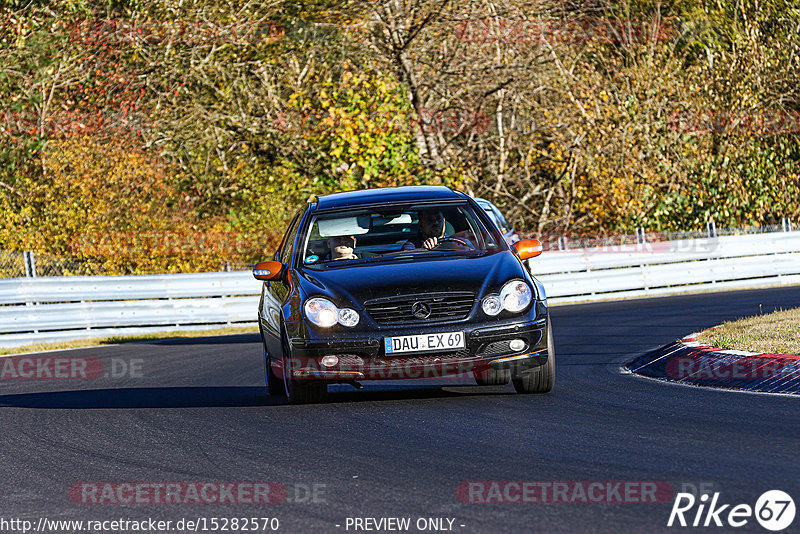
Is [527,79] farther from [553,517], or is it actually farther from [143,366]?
[553,517]

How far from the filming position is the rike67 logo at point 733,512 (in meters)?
4.99

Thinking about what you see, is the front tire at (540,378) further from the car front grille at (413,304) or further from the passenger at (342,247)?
the passenger at (342,247)

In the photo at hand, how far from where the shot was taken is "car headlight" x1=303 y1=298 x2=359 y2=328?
9125mm

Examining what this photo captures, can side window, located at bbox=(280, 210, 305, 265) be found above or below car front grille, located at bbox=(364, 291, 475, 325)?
above

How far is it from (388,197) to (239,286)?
47.4 feet

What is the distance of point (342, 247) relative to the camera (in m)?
10.2

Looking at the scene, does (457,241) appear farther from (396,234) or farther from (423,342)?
(423,342)

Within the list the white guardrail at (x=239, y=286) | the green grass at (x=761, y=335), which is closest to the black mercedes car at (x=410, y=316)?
the green grass at (x=761, y=335)

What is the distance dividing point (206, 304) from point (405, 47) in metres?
9.71
